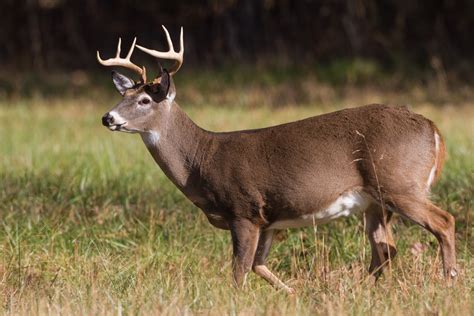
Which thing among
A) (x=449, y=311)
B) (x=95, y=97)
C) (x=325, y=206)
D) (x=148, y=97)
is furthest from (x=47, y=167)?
(x=95, y=97)

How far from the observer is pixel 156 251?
7082 mm

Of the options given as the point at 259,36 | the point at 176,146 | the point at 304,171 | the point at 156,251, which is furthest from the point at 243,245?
the point at 259,36

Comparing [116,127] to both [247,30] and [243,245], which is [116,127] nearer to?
[243,245]

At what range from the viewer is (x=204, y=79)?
17.8 metres

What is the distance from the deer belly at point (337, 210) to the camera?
6223 millimetres

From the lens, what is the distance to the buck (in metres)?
6.14

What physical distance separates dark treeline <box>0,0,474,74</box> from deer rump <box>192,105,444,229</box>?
41.2 feet

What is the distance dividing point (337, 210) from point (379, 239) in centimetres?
49

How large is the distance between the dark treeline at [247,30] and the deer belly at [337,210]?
12660 millimetres

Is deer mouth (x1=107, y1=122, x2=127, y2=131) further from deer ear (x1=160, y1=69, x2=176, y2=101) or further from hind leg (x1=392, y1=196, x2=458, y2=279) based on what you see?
hind leg (x1=392, y1=196, x2=458, y2=279)

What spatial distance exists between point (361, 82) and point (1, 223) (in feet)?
35.9

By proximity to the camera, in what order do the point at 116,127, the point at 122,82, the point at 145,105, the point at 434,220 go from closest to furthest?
the point at 434,220, the point at 116,127, the point at 145,105, the point at 122,82

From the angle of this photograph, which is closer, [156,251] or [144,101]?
[144,101]

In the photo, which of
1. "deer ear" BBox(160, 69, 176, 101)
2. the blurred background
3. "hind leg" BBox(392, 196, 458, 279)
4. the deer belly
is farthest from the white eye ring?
the blurred background
